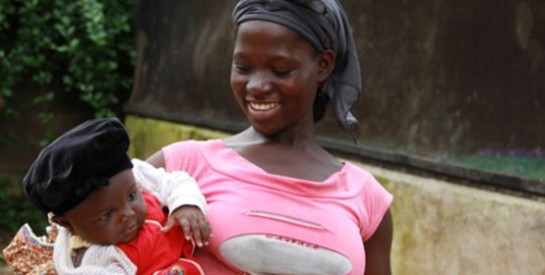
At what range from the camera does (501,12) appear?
4648mm

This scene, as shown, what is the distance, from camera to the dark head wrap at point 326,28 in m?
2.42

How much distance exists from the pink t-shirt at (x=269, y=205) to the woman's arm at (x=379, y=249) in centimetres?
4

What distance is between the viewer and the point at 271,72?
2385 millimetres

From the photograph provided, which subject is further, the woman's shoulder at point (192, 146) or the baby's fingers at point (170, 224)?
the woman's shoulder at point (192, 146)

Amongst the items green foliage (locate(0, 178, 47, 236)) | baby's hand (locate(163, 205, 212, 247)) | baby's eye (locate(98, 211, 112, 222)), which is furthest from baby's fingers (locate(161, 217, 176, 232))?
green foliage (locate(0, 178, 47, 236))

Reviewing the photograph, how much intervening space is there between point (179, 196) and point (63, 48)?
5.55m

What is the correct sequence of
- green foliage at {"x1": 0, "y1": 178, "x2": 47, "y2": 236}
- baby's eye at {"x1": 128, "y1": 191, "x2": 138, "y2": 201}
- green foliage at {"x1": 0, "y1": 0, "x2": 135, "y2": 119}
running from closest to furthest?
baby's eye at {"x1": 128, "y1": 191, "x2": 138, "y2": 201}
green foliage at {"x1": 0, "y1": 178, "x2": 47, "y2": 236}
green foliage at {"x1": 0, "y1": 0, "x2": 135, "y2": 119}

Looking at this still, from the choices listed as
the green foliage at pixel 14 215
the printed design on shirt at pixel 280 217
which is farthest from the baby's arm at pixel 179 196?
the green foliage at pixel 14 215

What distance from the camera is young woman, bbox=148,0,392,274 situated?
7.73 ft

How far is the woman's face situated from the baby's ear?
489 mm

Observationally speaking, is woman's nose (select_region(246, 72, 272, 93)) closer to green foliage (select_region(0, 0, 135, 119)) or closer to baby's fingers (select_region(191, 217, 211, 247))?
baby's fingers (select_region(191, 217, 211, 247))

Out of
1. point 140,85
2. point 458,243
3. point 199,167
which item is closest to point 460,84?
point 458,243

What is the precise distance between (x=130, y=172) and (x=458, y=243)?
2738mm

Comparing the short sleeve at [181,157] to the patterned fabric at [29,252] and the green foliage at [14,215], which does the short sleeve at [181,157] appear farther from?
the green foliage at [14,215]
